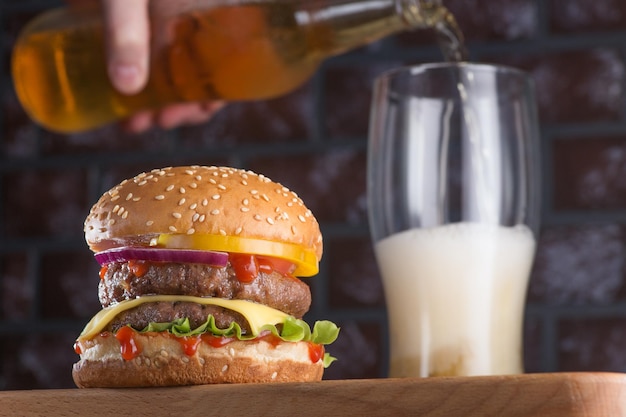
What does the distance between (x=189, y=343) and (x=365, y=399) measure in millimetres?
248

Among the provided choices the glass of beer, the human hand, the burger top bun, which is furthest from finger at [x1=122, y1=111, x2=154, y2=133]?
the burger top bun

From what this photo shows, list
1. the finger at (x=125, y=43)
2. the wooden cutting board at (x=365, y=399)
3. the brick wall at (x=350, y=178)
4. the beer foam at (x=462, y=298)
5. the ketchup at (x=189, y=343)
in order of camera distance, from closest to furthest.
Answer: the wooden cutting board at (x=365, y=399), the ketchup at (x=189, y=343), the beer foam at (x=462, y=298), the finger at (x=125, y=43), the brick wall at (x=350, y=178)

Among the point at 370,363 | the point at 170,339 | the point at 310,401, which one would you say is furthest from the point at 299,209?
the point at 370,363

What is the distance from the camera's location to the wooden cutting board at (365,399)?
74 centimetres

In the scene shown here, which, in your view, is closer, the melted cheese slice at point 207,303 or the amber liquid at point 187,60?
the melted cheese slice at point 207,303

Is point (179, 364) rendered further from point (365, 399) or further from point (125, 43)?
point (125, 43)

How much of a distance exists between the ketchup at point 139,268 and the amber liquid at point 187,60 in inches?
19.6

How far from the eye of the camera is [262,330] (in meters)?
1.01

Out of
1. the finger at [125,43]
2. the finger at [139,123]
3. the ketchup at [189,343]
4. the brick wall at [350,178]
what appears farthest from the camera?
the finger at [139,123]

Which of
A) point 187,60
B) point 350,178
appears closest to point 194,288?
point 187,60

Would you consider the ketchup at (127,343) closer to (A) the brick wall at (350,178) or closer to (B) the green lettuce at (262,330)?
(B) the green lettuce at (262,330)

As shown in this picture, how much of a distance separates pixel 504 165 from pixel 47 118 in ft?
2.36

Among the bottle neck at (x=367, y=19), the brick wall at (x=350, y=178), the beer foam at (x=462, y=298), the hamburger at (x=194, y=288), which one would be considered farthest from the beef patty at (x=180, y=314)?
the brick wall at (x=350, y=178)

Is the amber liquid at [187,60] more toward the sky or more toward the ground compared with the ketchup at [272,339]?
more toward the sky
